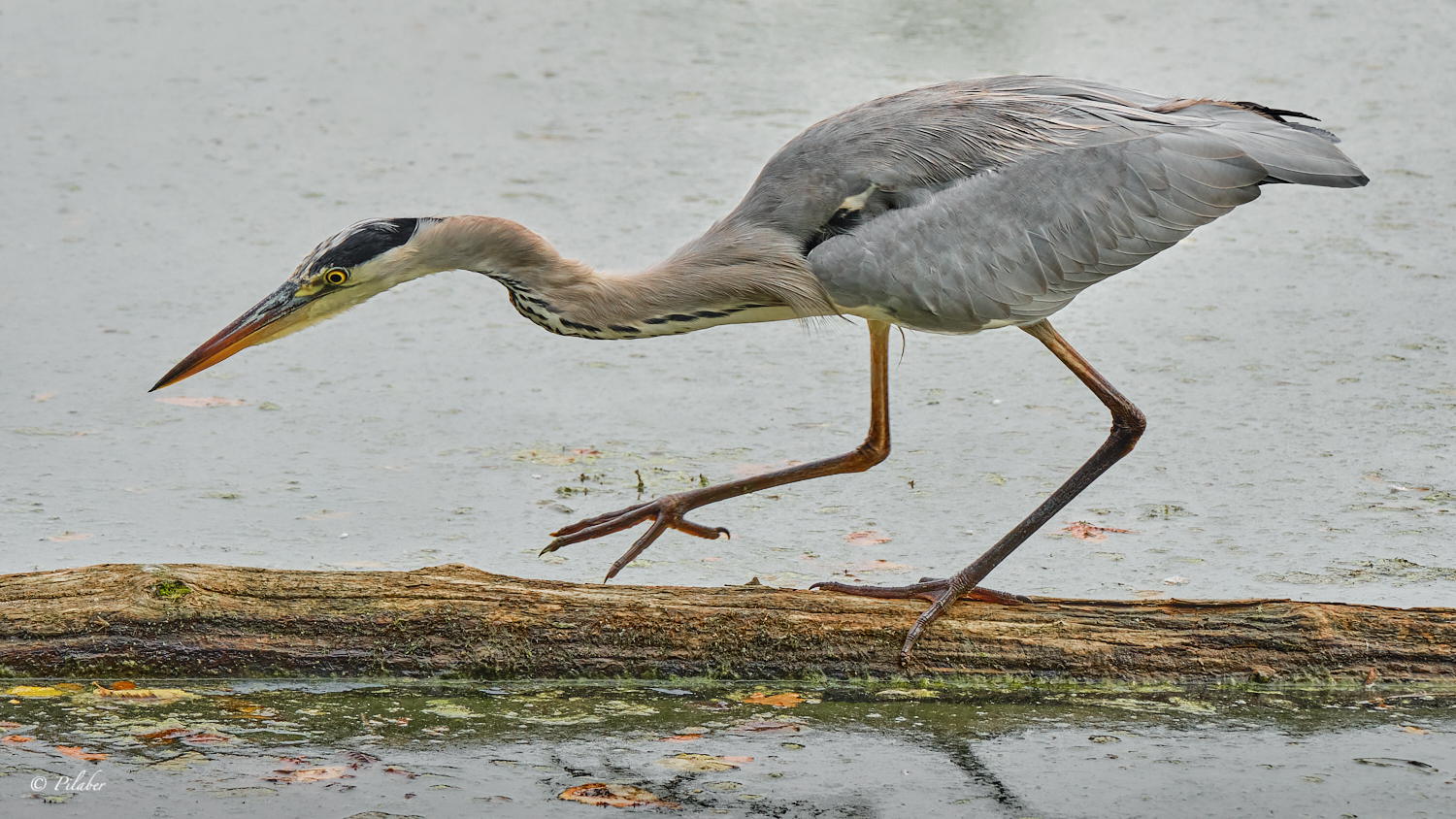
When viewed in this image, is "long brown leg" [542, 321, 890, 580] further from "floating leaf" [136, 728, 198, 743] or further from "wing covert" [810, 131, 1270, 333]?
"floating leaf" [136, 728, 198, 743]

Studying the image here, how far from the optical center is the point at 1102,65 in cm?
825

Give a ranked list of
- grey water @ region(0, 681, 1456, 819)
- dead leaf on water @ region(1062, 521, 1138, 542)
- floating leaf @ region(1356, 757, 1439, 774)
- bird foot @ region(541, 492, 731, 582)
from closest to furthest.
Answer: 1. grey water @ region(0, 681, 1456, 819)
2. floating leaf @ region(1356, 757, 1439, 774)
3. bird foot @ region(541, 492, 731, 582)
4. dead leaf on water @ region(1062, 521, 1138, 542)

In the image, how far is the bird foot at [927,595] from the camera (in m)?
3.69

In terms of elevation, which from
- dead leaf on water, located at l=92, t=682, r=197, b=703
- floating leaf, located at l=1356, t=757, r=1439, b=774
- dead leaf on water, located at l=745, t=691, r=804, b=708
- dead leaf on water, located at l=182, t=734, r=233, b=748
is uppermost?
dead leaf on water, located at l=745, t=691, r=804, b=708

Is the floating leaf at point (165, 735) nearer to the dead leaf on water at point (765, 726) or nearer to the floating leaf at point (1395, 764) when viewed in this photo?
the dead leaf on water at point (765, 726)

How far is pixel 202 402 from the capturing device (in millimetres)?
5285

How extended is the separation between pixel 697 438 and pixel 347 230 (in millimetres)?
1690

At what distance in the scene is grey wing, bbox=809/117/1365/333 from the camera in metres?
3.81

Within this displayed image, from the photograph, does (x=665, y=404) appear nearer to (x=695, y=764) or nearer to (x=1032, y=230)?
(x=1032, y=230)

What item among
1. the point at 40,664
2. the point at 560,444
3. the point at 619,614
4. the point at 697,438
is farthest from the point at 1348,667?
the point at 40,664

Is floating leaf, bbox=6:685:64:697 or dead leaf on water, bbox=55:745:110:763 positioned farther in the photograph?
floating leaf, bbox=6:685:64:697

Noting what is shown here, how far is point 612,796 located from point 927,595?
1060 millimetres

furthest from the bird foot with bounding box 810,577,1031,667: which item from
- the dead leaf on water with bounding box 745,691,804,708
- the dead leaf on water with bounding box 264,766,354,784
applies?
the dead leaf on water with bounding box 264,766,354,784

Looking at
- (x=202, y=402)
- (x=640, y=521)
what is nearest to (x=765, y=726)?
(x=640, y=521)
